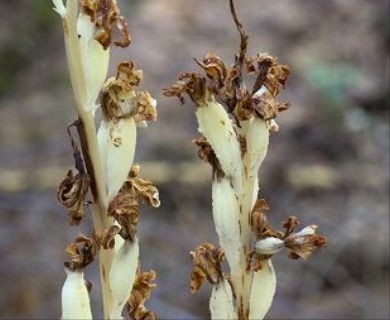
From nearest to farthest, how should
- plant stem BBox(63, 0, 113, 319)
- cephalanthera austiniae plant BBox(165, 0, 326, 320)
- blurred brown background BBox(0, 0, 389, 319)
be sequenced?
plant stem BBox(63, 0, 113, 319)
cephalanthera austiniae plant BBox(165, 0, 326, 320)
blurred brown background BBox(0, 0, 389, 319)

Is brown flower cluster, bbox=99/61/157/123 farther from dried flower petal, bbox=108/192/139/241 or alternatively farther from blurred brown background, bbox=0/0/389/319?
blurred brown background, bbox=0/0/389/319

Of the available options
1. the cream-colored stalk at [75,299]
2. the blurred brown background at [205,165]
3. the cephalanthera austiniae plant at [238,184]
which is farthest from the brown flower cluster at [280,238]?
the blurred brown background at [205,165]

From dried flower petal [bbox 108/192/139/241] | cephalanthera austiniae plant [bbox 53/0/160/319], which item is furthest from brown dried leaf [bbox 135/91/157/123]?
dried flower petal [bbox 108/192/139/241]

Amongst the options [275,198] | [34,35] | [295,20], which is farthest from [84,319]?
[295,20]

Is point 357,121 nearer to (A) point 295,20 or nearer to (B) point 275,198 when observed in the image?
(B) point 275,198

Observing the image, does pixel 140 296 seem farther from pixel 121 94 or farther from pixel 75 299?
pixel 121 94

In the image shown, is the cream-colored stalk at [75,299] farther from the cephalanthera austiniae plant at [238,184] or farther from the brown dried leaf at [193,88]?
the brown dried leaf at [193,88]
